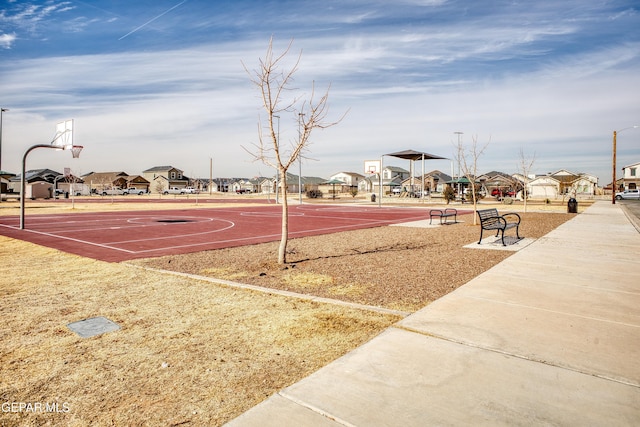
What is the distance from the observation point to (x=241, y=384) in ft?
12.1

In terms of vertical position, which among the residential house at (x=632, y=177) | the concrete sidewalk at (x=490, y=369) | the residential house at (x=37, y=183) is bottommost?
the concrete sidewalk at (x=490, y=369)

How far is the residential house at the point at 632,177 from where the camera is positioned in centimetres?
9225

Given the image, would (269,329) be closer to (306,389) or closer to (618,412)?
(306,389)

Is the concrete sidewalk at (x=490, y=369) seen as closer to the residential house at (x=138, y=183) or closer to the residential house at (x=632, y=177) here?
the residential house at (x=632, y=177)

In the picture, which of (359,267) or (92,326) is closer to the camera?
(92,326)

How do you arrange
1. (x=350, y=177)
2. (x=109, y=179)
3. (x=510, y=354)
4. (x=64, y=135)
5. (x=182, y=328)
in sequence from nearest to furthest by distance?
1. (x=510, y=354)
2. (x=182, y=328)
3. (x=64, y=135)
4. (x=109, y=179)
5. (x=350, y=177)

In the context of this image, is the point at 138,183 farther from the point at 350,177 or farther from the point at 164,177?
the point at 350,177

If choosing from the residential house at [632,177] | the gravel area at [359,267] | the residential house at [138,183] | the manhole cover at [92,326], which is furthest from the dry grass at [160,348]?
the residential house at [138,183]

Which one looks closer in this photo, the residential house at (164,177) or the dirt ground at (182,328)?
the dirt ground at (182,328)

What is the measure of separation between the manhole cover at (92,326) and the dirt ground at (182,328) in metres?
0.10

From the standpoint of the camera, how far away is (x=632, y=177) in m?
93.8

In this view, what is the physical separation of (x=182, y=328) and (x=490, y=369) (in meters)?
3.67

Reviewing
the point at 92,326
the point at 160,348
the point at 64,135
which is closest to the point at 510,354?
the point at 160,348

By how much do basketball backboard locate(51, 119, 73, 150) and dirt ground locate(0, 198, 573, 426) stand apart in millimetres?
9787
